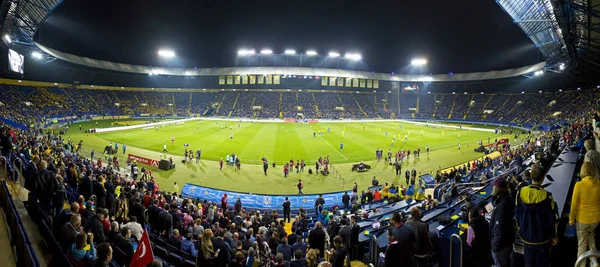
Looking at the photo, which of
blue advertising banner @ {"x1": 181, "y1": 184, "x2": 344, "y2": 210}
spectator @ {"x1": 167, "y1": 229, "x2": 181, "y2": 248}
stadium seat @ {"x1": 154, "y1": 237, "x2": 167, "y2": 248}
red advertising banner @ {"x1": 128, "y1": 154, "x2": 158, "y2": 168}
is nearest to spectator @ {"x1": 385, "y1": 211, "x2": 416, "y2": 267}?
spectator @ {"x1": 167, "y1": 229, "x2": 181, "y2": 248}

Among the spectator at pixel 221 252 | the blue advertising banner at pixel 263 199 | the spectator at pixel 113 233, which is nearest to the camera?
the spectator at pixel 221 252

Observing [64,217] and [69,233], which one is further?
[64,217]

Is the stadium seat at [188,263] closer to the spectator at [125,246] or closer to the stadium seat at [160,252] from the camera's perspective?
the stadium seat at [160,252]

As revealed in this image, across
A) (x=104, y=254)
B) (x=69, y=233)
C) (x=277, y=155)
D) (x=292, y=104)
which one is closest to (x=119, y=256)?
(x=69, y=233)

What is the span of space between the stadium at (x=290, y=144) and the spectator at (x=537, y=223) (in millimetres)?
20

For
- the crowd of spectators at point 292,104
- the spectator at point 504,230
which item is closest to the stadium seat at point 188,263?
the spectator at point 504,230

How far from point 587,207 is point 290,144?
35436mm

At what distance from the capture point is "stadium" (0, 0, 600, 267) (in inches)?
206

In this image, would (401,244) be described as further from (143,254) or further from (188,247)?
(188,247)

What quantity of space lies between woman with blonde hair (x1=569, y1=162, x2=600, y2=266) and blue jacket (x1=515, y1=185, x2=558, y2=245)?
32 centimetres

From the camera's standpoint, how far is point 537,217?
3953mm

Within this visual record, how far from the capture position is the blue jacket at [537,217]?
393 cm

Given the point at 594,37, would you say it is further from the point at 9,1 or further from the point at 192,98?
the point at 192,98

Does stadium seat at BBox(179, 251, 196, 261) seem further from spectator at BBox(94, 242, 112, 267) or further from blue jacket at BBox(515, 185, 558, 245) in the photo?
blue jacket at BBox(515, 185, 558, 245)
